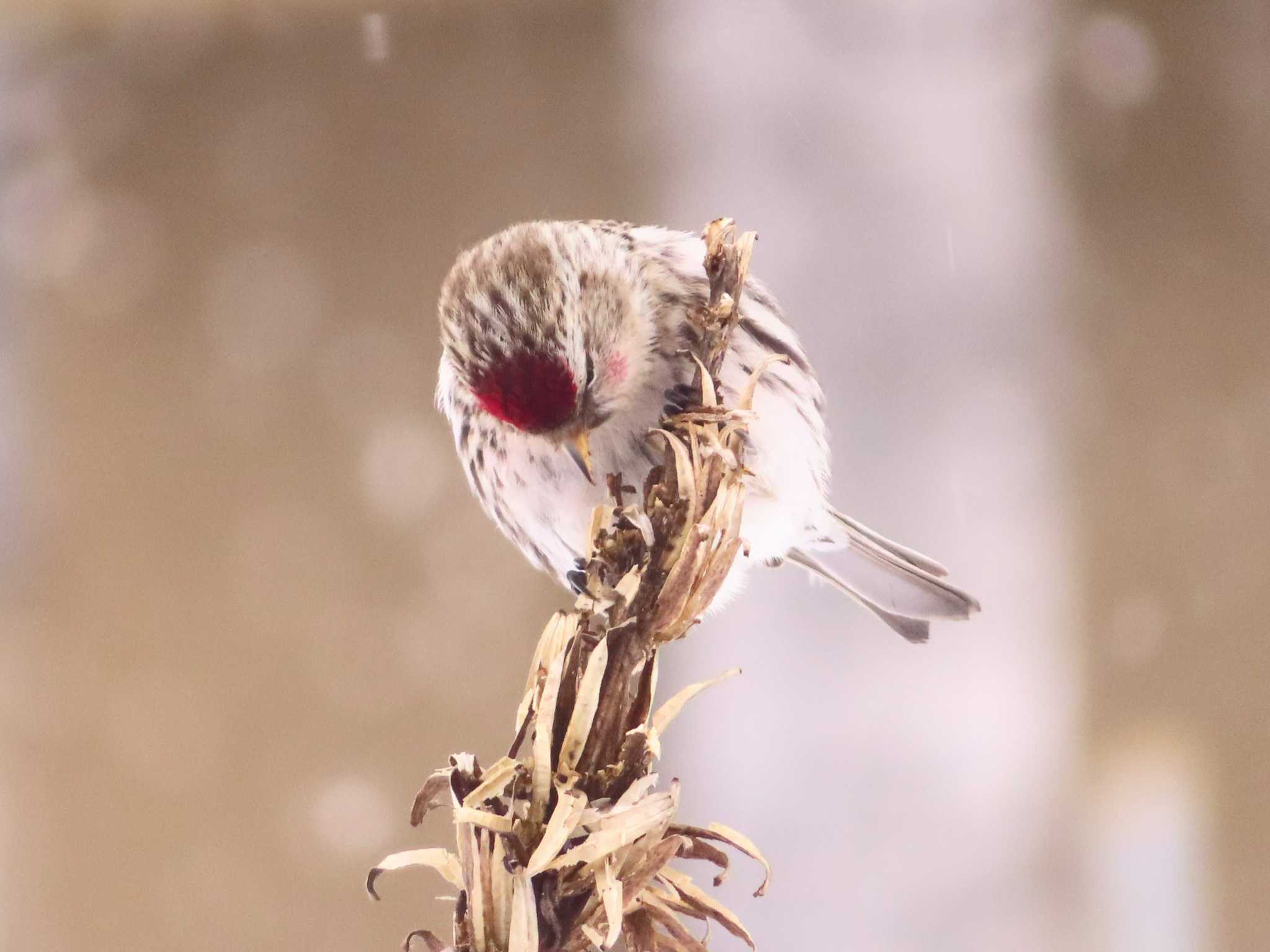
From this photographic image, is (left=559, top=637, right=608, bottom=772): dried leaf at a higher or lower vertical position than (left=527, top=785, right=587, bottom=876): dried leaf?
higher

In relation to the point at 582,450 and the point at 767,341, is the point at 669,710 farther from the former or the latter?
the point at 767,341

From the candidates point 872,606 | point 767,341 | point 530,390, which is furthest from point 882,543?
point 530,390

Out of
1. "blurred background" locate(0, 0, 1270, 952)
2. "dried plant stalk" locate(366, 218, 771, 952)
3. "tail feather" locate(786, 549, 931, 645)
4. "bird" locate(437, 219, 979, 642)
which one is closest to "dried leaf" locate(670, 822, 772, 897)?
"dried plant stalk" locate(366, 218, 771, 952)

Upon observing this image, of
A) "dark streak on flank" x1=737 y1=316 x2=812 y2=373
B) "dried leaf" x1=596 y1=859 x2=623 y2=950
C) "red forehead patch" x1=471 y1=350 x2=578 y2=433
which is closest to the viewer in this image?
"dried leaf" x1=596 y1=859 x2=623 y2=950

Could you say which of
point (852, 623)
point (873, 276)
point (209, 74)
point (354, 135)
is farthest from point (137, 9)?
point (852, 623)

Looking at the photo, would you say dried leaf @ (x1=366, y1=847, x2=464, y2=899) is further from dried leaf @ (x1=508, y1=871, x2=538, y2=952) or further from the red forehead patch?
the red forehead patch

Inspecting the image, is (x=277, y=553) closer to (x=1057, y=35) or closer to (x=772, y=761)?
(x=772, y=761)

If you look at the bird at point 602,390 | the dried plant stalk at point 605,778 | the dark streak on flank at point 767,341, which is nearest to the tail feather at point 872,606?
the bird at point 602,390
